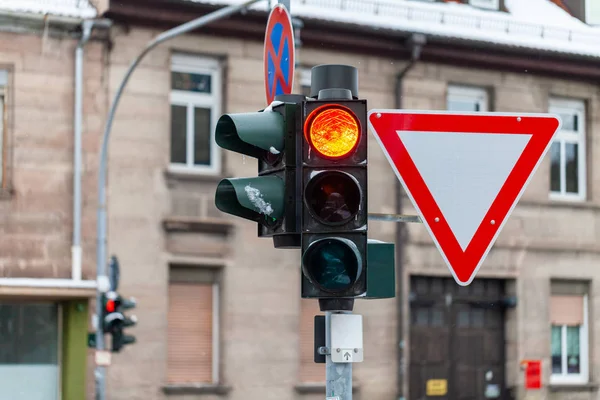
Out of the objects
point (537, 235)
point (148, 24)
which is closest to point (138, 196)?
point (148, 24)

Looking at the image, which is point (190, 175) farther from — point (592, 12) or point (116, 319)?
point (592, 12)

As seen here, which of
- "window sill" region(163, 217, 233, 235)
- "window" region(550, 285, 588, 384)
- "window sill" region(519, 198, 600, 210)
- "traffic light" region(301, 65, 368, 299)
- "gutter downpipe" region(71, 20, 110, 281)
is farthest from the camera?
"window" region(550, 285, 588, 384)

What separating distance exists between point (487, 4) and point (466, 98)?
200 centimetres

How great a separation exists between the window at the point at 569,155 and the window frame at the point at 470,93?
59.2 inches

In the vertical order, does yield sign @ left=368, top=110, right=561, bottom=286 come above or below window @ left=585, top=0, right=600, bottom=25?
below

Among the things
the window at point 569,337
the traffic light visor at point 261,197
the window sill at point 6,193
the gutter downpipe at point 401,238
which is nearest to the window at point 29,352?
the window sill at point 6,193

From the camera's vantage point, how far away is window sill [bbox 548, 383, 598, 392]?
25138 mm

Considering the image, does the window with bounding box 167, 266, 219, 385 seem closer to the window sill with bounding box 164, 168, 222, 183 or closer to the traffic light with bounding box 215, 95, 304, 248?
the window sill with bounding box 164, 168, 222, 183

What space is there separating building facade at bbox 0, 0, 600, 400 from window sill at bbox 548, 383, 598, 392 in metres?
0.03

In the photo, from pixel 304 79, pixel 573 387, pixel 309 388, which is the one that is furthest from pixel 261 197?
pixel 573 387

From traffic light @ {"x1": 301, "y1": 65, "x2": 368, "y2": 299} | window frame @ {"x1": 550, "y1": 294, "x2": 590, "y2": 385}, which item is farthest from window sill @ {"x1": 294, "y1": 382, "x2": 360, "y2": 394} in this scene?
traffic light @ {"x1": 301, "y1": 65, "x2": 368, "y2": 299}

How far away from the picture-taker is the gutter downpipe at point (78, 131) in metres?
20.9

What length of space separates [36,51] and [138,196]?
2.86 meters

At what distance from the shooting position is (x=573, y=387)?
83.2ft
